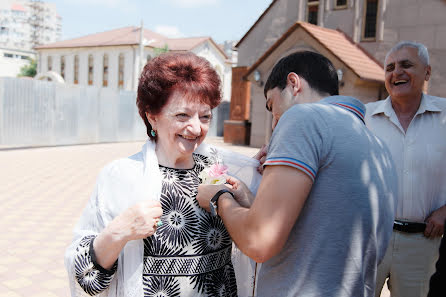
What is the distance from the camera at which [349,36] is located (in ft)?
59.3

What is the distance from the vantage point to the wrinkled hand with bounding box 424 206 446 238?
283cm

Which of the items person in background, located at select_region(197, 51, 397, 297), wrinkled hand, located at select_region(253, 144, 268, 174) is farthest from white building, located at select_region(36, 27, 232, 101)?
person in background, located at select_region(197, 51, 397, 297)

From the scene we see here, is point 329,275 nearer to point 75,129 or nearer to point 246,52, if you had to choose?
point 75,129

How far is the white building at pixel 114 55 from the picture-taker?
4553 cm

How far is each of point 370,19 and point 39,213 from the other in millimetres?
15636

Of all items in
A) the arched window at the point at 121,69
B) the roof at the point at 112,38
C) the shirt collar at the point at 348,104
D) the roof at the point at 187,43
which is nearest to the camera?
the shirt collar at the point at 348,104

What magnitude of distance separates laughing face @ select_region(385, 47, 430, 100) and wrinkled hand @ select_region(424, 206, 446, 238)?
899mm

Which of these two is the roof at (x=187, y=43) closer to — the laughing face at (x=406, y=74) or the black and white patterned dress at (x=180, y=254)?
the laughing face at (x=406, y=74)

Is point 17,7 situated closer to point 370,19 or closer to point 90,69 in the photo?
point 90,69

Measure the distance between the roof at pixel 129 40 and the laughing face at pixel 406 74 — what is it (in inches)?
1715

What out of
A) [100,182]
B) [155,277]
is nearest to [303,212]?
[155,277]

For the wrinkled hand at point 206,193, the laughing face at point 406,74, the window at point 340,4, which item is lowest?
the wrinkled hand at point 206,193

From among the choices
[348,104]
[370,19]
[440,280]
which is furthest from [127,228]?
[370,19]

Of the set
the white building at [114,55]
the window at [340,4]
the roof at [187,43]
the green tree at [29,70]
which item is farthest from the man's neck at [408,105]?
the green tree at [29,70]
